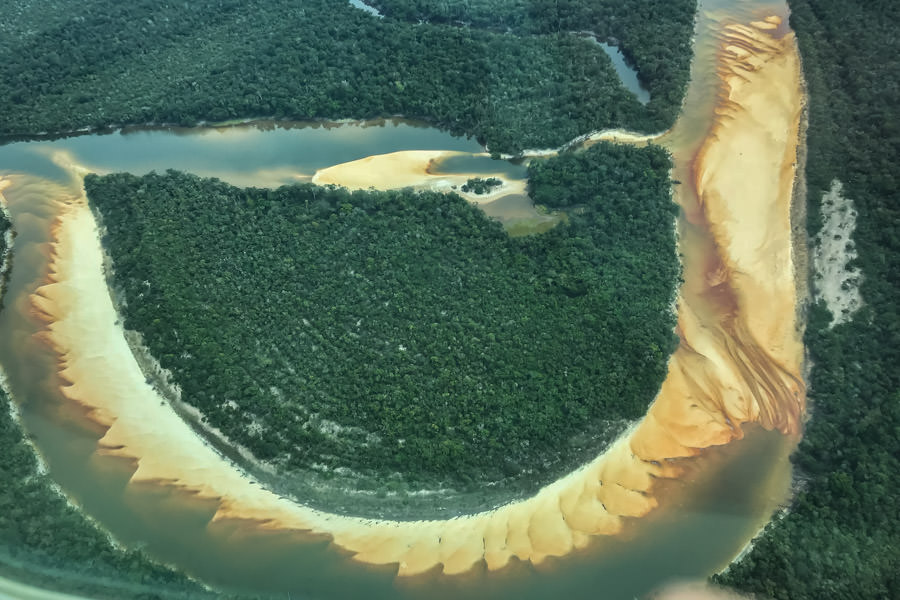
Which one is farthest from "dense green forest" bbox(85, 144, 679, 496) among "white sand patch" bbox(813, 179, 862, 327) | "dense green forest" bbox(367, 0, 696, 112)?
"dense green forest" bbox(367, 0, 696, 112)

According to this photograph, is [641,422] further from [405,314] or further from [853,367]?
[405,314]

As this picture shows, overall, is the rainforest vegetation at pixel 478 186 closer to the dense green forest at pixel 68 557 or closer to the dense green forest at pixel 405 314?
the dense green forest at pixel 405 314

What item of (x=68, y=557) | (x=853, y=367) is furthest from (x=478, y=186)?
(x=68, y=557)

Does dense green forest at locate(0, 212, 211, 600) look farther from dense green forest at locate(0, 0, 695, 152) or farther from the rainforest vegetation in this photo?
dense green forest at locate(0, 0, 695, 152)

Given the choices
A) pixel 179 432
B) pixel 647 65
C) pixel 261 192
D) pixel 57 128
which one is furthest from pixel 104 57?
pixel 647 65

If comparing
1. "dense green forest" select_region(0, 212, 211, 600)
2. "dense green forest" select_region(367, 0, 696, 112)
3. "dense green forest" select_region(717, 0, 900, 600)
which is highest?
"dense green forest" select_region(367, 0, 696, 112)

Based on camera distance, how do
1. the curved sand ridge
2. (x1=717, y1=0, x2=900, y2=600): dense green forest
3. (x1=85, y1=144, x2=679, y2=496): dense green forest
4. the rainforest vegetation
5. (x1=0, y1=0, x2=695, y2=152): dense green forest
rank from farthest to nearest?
(x1=0, y1=0, x2=695, y2=152): dense green forest < the rainforest vegetation < (x1=85, y1=144, x2=679, y2=496): dense green forest < the curved sand ridge < (x1=717, y1=0, x2=900, y2=600): dense green forest
